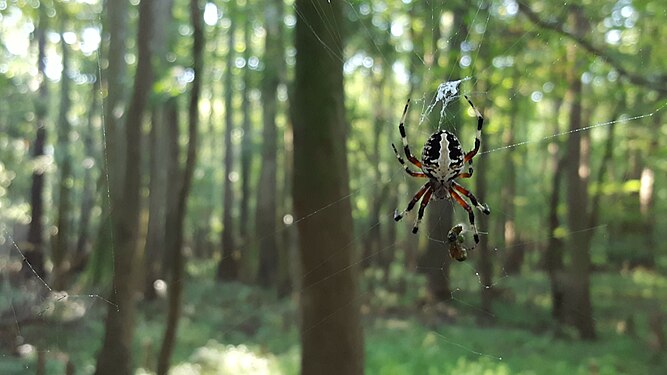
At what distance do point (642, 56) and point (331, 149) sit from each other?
3.69m

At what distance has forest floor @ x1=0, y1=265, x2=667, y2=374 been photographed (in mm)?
7781

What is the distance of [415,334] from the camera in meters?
A: 10.6

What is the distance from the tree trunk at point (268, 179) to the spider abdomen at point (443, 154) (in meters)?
7.89

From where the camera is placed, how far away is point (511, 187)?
62.4ft

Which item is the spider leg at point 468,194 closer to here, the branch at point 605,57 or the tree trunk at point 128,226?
the branch at point 605,57

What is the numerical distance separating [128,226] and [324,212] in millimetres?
2850

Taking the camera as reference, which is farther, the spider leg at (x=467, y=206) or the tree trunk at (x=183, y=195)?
the tree trunk at (x=183, y=195)

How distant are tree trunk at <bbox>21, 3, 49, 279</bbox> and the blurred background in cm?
7

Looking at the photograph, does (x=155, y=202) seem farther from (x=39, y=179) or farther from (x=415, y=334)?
(x=415, y=334)

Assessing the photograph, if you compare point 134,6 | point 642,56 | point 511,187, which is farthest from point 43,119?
point 511,187

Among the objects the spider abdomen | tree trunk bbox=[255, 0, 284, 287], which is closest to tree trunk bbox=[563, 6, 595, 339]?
tree trunk bbox=[255, 0, 284, 287]

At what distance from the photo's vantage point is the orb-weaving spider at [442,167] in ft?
10.9

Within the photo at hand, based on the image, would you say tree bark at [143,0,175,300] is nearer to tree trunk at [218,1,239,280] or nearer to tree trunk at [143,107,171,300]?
tree trunk at [143,107,171,300]

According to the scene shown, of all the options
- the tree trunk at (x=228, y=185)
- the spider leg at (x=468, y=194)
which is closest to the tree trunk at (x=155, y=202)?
the tree trunk at (x=228, y=185)
